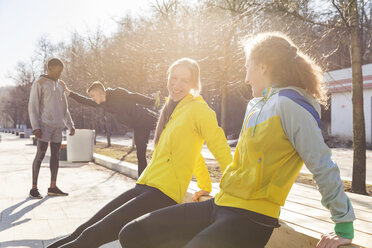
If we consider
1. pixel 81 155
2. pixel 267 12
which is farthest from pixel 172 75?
pixel 81 155

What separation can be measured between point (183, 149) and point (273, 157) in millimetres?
905

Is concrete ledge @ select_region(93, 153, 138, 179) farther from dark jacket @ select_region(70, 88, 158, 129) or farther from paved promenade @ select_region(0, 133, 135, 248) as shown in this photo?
dark jacket @ select_region(70, 88, 158, 129)

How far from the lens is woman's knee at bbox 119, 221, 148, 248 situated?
2.02 metres

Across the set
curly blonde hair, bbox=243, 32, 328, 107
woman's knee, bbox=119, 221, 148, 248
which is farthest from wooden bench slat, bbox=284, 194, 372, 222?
woman's knee, bbox=119, 221, 148, 248

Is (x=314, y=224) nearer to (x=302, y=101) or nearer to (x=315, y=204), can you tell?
(x=315, y=204)

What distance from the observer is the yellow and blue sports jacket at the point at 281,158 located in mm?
1608

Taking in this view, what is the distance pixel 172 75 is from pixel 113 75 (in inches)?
616

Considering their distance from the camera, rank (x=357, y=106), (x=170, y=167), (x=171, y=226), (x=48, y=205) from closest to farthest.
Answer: (x=171, y=226) → (x=170, y=167) → (x=48, y=205) → (x=357, y=106)

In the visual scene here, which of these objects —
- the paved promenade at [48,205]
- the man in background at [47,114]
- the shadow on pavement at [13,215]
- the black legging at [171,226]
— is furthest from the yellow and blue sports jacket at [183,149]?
the man in background at [47,114]

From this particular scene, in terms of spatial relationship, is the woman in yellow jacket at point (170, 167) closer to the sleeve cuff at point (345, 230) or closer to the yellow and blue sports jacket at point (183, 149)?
the yellow and blue sports jacket at point (183, 149)

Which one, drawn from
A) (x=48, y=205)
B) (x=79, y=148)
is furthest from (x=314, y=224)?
(x=79, y=148)

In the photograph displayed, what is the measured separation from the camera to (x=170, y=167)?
97.8 inches

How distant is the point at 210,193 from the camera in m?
3.03

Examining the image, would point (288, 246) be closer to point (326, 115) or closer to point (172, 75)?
point (172, 75)
